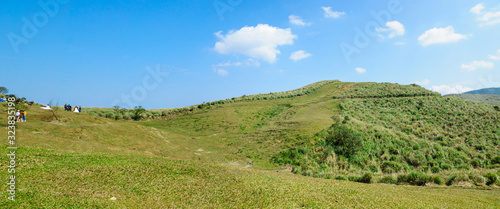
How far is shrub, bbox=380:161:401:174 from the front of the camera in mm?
22016

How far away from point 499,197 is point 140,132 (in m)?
30.9

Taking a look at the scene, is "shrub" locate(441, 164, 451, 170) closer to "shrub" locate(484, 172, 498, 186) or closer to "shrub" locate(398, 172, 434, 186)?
"shrub" locate(484, 172, 498, 186)

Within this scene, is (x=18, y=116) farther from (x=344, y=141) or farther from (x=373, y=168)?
(x=373, y=168)

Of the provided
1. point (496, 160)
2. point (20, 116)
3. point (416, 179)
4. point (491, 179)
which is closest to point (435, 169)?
point (491, 179)

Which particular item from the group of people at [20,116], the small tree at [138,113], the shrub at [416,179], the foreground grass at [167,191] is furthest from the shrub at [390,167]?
the small tree at [138,113]

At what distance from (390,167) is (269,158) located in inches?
474

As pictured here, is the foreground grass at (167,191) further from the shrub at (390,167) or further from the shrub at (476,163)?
the shrub at (476,163)

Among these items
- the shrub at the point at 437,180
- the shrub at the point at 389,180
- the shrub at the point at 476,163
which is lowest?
the shrub at the point at 476,163

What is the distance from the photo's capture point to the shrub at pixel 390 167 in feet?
72.2

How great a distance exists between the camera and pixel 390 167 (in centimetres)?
2253

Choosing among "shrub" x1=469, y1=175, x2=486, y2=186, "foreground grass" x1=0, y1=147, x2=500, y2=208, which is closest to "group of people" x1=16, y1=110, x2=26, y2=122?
"foreground grass" x1=0, y1=147, x2=500, y2=208

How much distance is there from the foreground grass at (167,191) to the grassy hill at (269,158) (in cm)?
5

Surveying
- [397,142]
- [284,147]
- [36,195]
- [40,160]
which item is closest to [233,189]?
[36,195]

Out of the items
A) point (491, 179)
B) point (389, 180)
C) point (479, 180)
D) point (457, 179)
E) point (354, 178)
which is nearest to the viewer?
point (491, 179)
